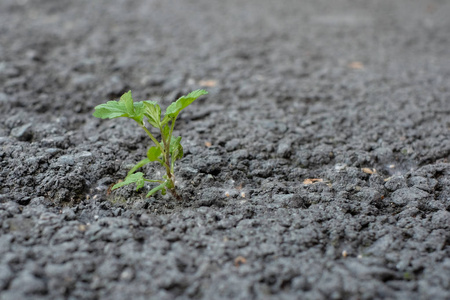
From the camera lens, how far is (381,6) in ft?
14.3

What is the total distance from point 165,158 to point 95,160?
43 cm

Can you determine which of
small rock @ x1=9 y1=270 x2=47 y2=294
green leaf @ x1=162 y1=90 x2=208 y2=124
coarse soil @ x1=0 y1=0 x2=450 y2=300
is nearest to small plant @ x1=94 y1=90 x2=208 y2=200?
green leaf @ x1=162 y1=90 x2=208 y2=124

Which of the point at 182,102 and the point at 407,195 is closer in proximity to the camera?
the point at 182,102

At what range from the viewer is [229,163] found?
5.96 ft

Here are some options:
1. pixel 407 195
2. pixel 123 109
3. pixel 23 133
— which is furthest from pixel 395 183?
pixel 23 133

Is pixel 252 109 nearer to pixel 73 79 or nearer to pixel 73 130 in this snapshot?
pixel 73 130

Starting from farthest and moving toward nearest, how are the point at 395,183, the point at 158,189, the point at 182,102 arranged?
the point at 395,183 < the point at 158,189 < the point at 182,102

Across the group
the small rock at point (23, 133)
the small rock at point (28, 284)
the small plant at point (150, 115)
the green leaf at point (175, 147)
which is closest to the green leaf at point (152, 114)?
the small plant at point (150, 115)

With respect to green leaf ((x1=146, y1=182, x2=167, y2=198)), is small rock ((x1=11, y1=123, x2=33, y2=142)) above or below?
above

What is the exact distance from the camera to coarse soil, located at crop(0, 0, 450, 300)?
122 cm

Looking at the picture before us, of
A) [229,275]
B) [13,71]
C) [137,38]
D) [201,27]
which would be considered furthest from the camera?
[201,27]

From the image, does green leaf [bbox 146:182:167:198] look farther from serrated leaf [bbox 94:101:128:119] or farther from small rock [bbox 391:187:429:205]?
small rock [bbox 391:187:429:205]

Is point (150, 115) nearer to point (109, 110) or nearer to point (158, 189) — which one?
point (109, 110)

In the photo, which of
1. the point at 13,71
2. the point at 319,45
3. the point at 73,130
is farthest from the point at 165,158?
the point at 319,45
